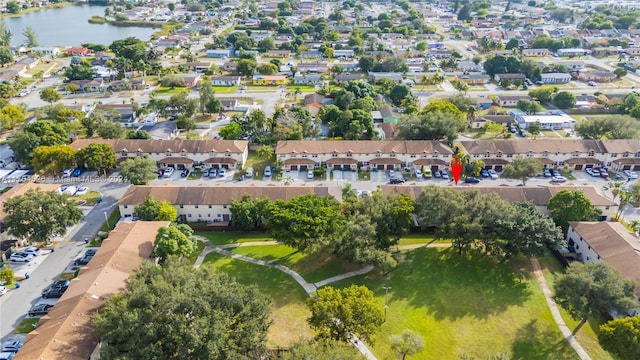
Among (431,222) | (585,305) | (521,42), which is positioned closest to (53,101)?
Result: (431,222)

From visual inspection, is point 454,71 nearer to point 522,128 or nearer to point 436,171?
point 522,128

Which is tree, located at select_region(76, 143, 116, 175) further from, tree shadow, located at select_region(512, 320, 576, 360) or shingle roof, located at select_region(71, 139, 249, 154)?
tree shadow, located at select_region(512, 320, 576, 360)

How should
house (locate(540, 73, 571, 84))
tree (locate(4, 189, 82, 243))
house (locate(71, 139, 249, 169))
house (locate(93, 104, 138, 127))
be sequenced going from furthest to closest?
house (locate(540, 73, 571, 84))
house (locate(93, 104, 138, 127))
house (locate(71, 139, 249, 169))
tree (locate(4, 189, 82, 243))

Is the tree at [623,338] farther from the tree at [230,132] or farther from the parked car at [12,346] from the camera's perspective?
the tree at [230,132]

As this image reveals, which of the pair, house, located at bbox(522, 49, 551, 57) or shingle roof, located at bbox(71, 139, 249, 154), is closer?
shingle roof, located at bbox(71, 139, 249, 154)

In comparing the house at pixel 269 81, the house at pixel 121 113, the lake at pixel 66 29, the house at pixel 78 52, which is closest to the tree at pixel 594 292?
the house at pixel 121 113

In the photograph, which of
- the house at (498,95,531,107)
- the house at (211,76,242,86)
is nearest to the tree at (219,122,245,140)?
the house at (211,76,242,86)

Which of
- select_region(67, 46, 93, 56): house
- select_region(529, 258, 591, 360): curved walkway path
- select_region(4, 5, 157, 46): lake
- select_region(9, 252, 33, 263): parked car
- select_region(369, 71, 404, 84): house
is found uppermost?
select_region(369, 71, 404, 84): house

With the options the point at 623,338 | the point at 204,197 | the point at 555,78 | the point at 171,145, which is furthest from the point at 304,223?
the point at 555,78
